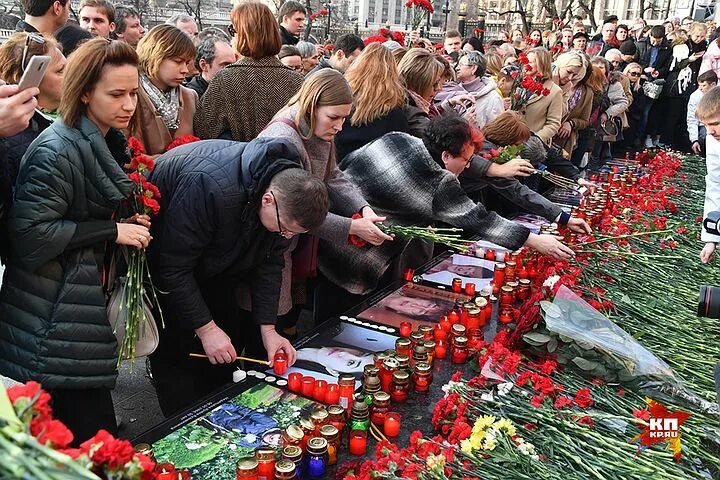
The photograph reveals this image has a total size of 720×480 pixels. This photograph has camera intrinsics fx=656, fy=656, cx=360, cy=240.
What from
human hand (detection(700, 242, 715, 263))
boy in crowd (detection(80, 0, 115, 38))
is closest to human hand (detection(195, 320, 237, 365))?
human hand (detection(700, 242, 715, 263))

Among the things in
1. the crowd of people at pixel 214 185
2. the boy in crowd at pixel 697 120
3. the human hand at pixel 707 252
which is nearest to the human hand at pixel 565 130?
the crowd of people at pixel 214 185

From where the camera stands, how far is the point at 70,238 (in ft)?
6.12

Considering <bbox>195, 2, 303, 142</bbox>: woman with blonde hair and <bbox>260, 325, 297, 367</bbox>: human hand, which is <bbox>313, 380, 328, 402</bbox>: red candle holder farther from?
<bbox>195, 2, 303, 142</bbox>: woman with blonde hair

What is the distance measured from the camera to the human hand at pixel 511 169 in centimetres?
360

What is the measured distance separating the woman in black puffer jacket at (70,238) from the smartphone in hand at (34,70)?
224 mm

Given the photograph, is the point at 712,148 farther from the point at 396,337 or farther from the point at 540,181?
the point at 396,337

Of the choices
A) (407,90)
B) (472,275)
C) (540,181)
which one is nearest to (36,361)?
(472,275)

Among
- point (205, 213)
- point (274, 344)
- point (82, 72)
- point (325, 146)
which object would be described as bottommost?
point (274, 344)

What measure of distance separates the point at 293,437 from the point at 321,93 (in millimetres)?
1455

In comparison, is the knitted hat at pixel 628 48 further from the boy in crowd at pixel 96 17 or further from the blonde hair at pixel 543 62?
the boy in crowd at pixel 96 17

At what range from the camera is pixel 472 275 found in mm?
3184

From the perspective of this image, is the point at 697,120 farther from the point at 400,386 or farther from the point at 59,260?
the point at 59,260

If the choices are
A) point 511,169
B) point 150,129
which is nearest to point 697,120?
point 511,169

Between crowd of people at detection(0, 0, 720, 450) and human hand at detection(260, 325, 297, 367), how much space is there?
0.01 meters
